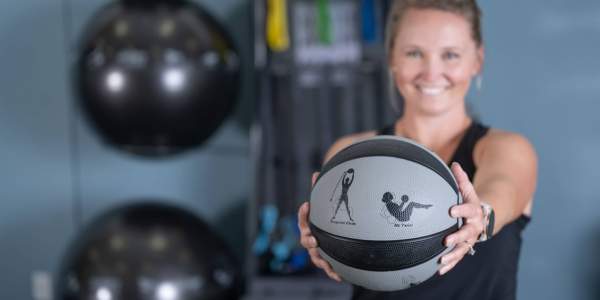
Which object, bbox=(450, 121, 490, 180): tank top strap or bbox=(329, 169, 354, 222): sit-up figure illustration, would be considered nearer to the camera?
bbox=(329, 169, 354, 222): sit-up figure illustration

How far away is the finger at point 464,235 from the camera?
1083 millimetres

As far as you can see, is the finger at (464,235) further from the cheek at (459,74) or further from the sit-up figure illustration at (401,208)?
the cheek at (459,74)

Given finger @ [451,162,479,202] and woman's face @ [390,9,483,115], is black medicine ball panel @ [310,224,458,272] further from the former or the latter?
woman's face @ [390,9,483,115]

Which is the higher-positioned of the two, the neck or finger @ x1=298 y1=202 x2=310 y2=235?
the neck

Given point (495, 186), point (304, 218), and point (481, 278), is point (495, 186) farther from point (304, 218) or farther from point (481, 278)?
point (304, 218)

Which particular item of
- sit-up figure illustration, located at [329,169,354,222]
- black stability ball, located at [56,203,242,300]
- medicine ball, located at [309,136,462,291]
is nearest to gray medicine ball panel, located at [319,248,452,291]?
medicine ball, located at [309,136,462,291]

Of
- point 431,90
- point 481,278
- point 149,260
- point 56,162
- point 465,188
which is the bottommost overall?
point 149,260

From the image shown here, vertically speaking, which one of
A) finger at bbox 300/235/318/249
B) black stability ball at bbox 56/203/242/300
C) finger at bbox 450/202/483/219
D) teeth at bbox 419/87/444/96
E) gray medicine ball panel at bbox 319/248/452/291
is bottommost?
black stability ball at bbox 56/203/242/300

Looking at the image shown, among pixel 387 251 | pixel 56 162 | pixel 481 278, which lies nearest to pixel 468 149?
pixel 481 278

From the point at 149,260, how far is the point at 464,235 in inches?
65.4

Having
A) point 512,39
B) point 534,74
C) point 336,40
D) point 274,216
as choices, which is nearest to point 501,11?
point 512,39

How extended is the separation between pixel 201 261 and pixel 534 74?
4.75 feet

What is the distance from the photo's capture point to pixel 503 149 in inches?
51.7

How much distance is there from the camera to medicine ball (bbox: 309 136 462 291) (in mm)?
1106
